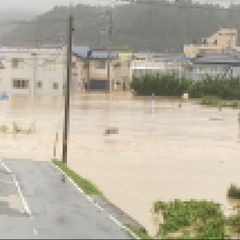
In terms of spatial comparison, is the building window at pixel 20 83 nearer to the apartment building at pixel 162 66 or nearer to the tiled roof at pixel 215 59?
the apartment building at pixel 162 66

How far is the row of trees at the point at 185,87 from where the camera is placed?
229ft

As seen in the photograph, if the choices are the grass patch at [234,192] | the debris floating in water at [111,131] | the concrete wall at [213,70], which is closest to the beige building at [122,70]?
the concrete wall at [213,70]

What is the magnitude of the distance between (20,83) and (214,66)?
2459 cm

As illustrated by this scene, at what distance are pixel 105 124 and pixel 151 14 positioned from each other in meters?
111

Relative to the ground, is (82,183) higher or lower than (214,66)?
lower

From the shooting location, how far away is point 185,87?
237 ft

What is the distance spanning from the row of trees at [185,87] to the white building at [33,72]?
9.15 m

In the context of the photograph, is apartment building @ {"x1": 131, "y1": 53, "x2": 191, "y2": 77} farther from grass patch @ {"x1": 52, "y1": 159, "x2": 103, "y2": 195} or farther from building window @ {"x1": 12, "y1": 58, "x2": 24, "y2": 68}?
grass patch @ {"x1": 52, "y1": 159, "x2": 103, "y2": 195}

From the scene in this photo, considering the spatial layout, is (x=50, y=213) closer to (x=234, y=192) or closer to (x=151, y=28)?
(x=234, y=192)

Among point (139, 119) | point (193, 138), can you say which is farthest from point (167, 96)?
point (193, 138)

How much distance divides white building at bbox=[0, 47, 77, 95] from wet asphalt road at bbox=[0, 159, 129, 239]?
177 feet

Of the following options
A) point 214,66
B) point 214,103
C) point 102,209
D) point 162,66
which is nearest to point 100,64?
point 162,66

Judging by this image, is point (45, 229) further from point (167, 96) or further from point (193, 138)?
point (167, 96)

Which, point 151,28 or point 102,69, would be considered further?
point 151,28
